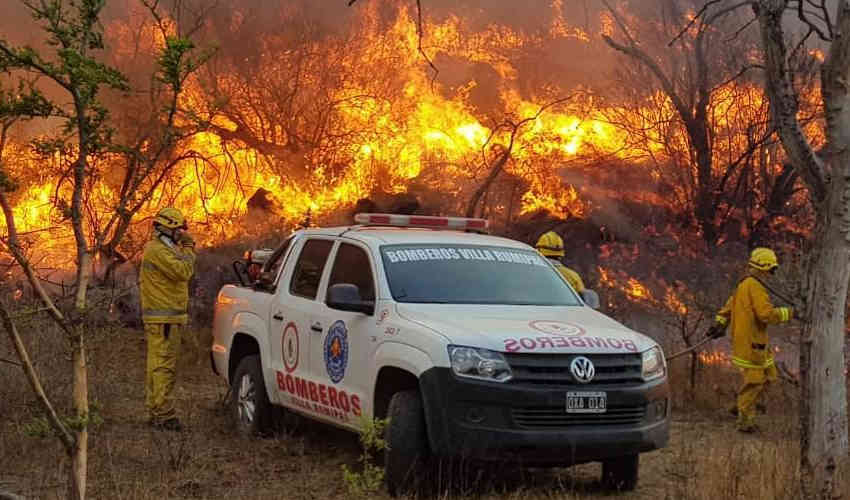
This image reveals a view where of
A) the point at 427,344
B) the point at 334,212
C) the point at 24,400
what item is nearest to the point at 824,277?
the point at 427,344

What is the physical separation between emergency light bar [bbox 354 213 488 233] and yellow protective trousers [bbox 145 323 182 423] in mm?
2144

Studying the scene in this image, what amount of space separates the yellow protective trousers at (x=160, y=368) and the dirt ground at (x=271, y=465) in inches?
9.2

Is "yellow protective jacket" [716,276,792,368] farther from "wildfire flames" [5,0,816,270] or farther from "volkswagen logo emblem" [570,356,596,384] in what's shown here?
"wildfire flames" [5,0,816,270]

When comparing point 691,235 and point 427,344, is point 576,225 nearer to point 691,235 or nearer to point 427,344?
point 691,235

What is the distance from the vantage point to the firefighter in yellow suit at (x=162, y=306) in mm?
8758

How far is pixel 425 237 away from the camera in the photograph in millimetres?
7543

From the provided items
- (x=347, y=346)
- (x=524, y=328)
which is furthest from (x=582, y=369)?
(x=347, y=346)

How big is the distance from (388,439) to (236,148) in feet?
44.9

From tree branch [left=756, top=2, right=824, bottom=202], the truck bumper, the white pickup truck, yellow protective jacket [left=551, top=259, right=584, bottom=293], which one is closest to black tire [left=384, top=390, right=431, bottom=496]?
the white pickup truck

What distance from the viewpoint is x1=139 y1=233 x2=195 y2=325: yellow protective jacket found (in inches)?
344

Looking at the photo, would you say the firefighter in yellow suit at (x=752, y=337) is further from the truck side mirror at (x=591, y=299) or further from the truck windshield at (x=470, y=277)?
the truck windshield at (x=470, y=277)

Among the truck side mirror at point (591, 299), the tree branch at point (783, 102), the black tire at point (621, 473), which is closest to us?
the tree branch at point (783, 102)

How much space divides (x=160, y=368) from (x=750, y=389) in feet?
17.8

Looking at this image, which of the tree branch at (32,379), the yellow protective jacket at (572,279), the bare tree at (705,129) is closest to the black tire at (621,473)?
the yellow protective jacket at (572,279)
